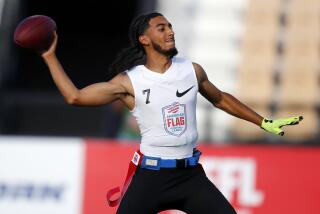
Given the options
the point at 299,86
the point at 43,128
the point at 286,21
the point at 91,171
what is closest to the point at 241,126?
the point at 299,86

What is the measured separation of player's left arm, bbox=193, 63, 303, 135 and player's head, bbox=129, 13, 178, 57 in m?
0.26

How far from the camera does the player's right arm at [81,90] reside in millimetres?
4512

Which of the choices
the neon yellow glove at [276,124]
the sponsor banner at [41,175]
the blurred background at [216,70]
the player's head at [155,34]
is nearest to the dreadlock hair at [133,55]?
the player's head at [155,34]

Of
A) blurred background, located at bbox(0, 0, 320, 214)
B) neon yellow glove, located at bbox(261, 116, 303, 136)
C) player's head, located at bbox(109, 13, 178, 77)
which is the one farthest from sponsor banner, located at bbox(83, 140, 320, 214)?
player's head, located at bbox(109, 13, 178, 77)

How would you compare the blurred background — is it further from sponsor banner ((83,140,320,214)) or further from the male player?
the male player

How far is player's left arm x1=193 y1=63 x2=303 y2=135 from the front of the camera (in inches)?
197

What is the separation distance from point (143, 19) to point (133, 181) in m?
1.05

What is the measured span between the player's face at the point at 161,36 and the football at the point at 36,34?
65 centimetres

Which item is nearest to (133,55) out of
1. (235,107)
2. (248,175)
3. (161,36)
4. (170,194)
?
(161,36)

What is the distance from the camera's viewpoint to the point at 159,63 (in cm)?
489

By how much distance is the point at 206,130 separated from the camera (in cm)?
902

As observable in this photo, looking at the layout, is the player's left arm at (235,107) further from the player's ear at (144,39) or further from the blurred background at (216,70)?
the blurred background at (216,70)

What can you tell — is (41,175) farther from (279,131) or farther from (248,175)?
(279,131)

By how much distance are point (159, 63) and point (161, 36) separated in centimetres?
17
